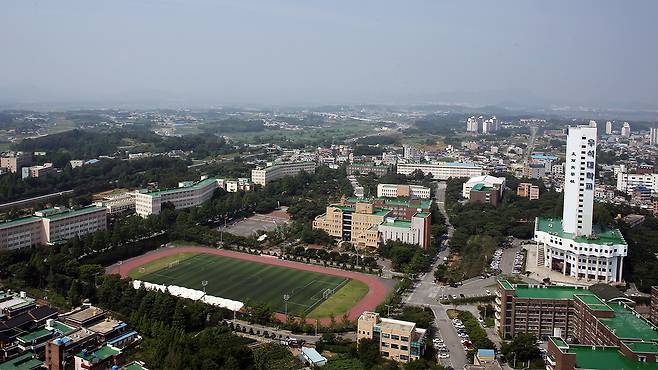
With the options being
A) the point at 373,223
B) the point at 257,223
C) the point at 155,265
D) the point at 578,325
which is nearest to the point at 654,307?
the point at 578,325

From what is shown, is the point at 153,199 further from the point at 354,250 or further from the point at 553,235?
the point at 553,235

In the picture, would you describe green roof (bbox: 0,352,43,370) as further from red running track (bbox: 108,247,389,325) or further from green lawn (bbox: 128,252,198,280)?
green lawn (bbox: 128,252,198,280)

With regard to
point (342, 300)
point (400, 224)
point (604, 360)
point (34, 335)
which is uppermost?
point (400, 224)

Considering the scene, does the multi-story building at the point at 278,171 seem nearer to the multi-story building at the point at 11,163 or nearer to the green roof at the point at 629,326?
the multi-story building at the point at 11,163

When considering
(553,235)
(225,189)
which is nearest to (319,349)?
(553,235)

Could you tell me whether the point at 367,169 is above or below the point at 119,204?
above

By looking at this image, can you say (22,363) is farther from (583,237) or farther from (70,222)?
(583,237)
